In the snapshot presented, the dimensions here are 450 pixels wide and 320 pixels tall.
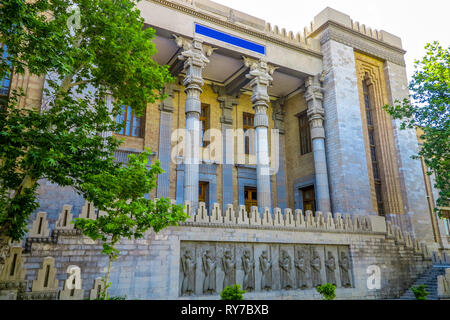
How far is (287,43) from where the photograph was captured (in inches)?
799

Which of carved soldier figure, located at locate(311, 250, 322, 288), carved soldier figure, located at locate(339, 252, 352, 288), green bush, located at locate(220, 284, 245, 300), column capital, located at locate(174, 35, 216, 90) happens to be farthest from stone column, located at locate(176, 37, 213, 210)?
carved soldier figure, located at locate(339, 252, 352, 288)

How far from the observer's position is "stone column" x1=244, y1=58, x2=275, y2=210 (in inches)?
686

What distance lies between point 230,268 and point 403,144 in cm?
1483

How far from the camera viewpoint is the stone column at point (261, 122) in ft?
57.2

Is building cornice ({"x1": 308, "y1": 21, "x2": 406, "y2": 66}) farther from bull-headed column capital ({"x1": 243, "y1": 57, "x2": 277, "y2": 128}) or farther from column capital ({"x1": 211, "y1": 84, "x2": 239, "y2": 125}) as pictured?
column capital ({"x1": 211, "y1": 84, "x2": 239, "y2": 125})

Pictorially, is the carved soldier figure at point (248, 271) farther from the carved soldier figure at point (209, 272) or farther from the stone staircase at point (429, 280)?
the stone staircase at point (429, 280)

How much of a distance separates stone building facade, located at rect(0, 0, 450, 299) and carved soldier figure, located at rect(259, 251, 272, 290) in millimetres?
55

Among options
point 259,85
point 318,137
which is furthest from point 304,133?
point 259,85

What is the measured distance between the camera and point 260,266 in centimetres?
1366

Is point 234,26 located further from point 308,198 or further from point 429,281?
point 429,281

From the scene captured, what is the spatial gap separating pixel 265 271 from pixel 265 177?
5.24m

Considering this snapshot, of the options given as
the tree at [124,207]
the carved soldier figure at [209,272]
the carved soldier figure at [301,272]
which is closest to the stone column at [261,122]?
the carved soldier figure at [301,272]
